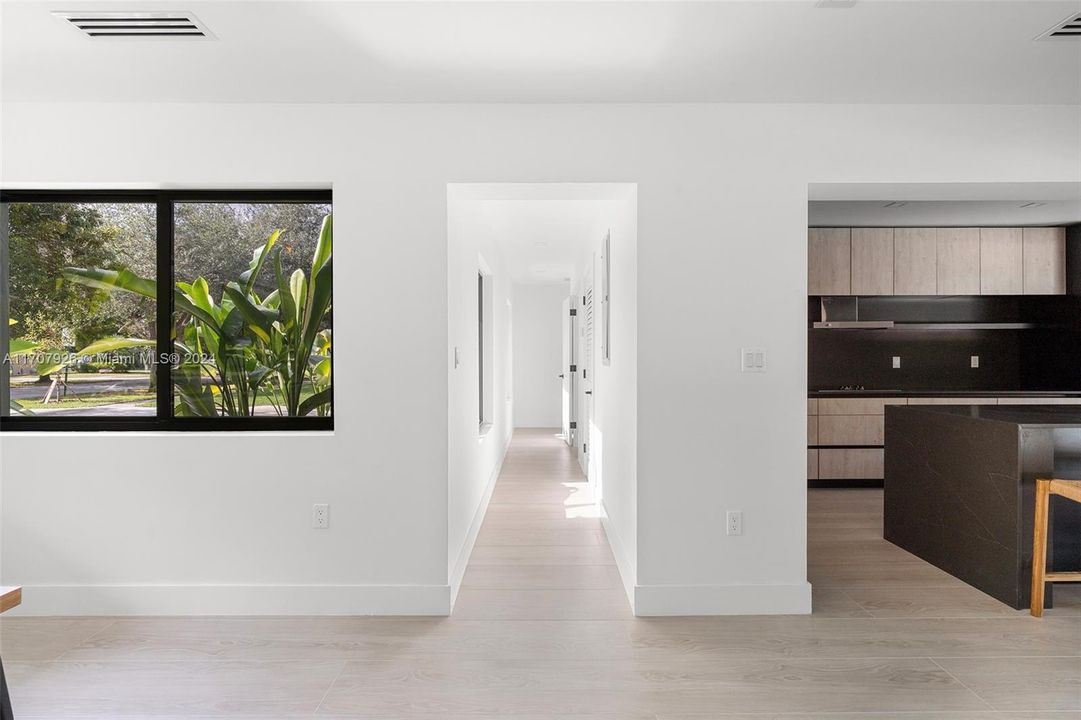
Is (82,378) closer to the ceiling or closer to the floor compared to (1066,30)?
closer to the floor

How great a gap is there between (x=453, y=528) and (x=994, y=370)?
5971 mm

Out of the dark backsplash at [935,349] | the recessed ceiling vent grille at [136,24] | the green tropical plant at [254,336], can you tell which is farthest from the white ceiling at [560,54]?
the dark backsplash at [935,349]

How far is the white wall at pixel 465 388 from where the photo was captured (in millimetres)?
3383

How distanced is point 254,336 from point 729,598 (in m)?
2.64

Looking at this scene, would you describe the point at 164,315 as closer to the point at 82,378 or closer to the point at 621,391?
the point at 82,378

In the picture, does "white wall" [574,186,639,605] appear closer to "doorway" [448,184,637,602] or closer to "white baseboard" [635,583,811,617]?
"doorway" [448,184,637,602]

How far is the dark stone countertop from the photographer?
3287 mm

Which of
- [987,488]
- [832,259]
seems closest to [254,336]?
[987,488]

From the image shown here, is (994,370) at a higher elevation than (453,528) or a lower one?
higher

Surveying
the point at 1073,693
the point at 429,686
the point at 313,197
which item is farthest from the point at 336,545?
the point at 1073,693

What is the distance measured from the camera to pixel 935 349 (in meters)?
6.71

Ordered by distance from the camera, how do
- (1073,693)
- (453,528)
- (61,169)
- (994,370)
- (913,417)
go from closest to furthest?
(1073,693) → (61,169) → (453,528) → (913,417) → (994,370)

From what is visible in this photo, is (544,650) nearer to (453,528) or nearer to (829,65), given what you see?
(453,528)

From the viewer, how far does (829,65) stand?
9.02 feet
